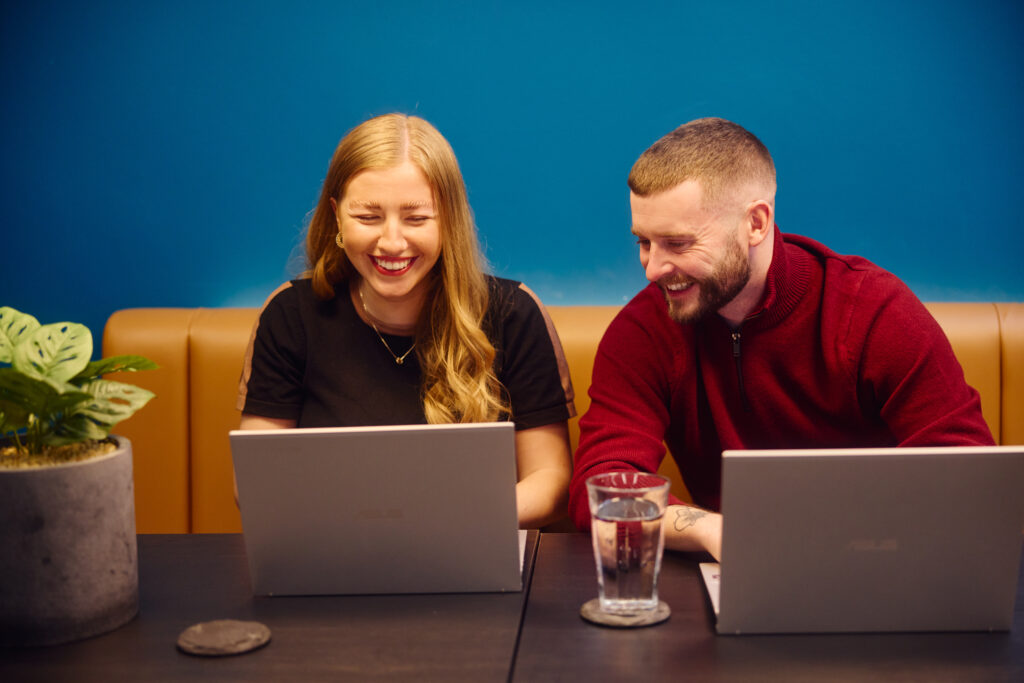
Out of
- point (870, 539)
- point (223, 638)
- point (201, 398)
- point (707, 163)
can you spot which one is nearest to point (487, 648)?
point (223, 638)

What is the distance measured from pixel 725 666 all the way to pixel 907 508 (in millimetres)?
227

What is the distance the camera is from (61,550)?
88cm

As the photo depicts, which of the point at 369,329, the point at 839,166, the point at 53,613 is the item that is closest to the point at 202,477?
the point at 369,329

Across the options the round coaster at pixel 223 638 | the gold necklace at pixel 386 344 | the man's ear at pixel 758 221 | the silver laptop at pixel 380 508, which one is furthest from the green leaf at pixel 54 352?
the man's ear at pixel 758 221

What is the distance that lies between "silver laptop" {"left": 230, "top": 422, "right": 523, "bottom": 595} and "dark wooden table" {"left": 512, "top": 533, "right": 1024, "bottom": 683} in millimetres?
102

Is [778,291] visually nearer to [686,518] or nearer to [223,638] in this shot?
[686,518]

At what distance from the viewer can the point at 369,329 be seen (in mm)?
1703

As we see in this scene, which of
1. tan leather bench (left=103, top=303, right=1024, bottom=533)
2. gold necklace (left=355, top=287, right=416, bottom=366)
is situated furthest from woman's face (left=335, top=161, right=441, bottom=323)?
tan leather bench (left=103, top=303, right=1024, bottom=533)

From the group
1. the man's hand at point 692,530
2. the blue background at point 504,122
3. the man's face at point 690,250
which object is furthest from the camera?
the blue background at point 504,122

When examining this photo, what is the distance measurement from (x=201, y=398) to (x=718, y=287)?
1136mm

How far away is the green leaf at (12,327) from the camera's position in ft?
2.99

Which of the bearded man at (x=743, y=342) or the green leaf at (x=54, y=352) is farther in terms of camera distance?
the bearded man at (x=743, y=342)

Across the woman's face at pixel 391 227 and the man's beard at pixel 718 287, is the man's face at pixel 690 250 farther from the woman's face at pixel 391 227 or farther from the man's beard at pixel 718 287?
the woman's face at pixel 391 227

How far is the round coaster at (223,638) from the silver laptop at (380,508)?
0.32ft
